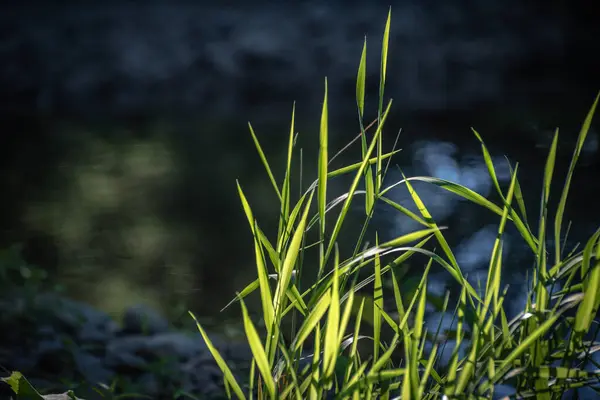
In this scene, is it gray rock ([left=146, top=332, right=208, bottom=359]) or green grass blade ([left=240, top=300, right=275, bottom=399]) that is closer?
green grass blade ([left=240, top=300, right=275, bottom=399])

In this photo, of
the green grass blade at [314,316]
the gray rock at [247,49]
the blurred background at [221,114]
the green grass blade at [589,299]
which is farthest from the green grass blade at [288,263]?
the gray rock at [247,49]

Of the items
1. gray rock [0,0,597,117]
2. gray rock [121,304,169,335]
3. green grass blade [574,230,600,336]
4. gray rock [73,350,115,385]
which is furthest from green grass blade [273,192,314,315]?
gray rock [0,0,597,117]

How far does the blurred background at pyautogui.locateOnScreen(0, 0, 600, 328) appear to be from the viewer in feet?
6.71

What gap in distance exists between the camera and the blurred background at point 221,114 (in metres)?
2.04

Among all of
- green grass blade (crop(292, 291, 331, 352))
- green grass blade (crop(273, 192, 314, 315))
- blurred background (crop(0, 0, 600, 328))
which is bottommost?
blurred background (crop(0, 0, 600, 328))

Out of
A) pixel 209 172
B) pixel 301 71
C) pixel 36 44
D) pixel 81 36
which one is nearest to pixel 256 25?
pixel 301 71

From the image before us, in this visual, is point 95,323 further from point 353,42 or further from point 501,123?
point 353,42

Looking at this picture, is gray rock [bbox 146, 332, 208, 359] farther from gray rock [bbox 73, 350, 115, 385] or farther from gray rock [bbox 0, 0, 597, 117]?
gray rock [bbox 0, 0, 597, 117]

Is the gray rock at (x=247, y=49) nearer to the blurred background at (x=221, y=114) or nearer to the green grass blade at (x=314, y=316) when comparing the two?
the blurred background at (x=221, y=114)

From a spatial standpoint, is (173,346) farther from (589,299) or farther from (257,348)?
(589,299)

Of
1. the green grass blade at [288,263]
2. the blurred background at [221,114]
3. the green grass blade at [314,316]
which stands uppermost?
the green grass blade at [288,263]

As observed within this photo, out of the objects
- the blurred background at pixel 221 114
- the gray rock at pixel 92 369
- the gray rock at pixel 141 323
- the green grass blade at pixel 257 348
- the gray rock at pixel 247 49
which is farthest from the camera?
the gray rock at pixel 247 49

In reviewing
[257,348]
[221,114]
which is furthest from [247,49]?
[257,348]

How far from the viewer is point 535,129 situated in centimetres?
305
